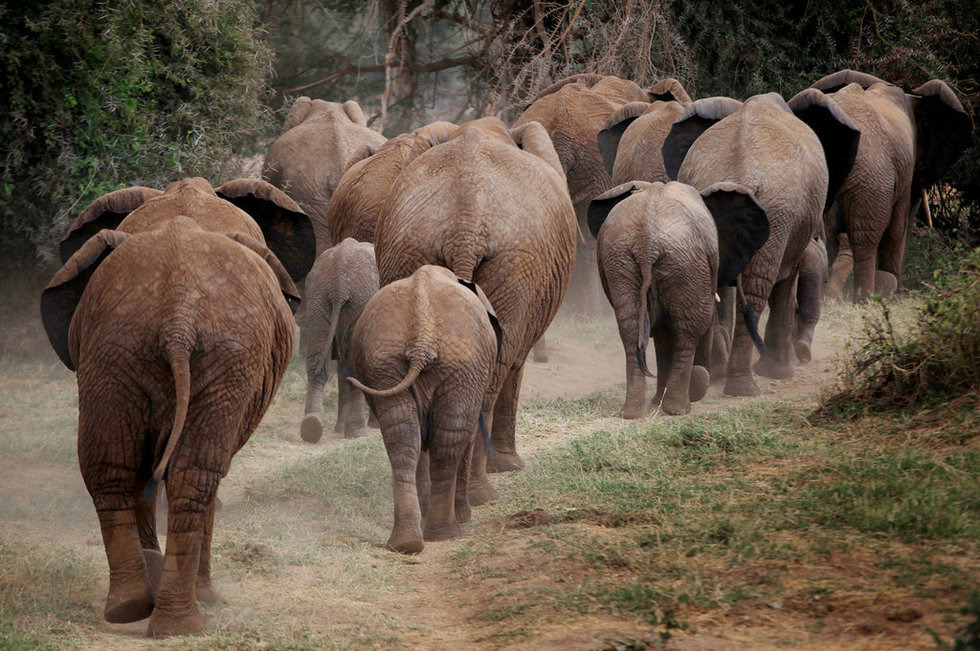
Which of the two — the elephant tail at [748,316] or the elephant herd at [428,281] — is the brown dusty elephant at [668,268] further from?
the elephant tail at [748,316]

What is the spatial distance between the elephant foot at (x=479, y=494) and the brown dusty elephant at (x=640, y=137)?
16.3ft

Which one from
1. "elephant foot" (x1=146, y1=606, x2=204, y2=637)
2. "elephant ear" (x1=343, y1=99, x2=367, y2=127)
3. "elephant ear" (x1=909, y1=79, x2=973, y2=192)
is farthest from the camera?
"elephant ear" (x1=909, y1=79, x2=973, y2=192)

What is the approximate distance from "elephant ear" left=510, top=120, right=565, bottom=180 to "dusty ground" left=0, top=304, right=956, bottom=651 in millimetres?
1864

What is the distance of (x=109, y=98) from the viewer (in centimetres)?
988

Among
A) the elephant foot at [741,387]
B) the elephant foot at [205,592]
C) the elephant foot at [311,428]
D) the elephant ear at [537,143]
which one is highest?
the elephant ear at [537,143]

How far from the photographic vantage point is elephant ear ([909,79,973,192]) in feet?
41.1

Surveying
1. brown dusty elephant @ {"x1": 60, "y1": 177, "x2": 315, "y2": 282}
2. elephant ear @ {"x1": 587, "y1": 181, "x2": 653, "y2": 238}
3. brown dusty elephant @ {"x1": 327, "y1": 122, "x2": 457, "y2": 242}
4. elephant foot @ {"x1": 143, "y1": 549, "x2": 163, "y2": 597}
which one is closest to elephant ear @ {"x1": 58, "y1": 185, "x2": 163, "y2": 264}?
brown dusty elephant @ {"x1": 60, "y1": 177, "x2": 315, "y2": 282}

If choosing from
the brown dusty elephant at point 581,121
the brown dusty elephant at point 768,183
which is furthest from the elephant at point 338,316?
the brown dusty elephant at point 581,121

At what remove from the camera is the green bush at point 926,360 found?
5977 mm

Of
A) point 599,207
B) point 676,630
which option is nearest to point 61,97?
point 599,207

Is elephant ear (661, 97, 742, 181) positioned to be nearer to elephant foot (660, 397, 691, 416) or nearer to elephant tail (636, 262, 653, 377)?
elephant tail (636, 262, 653, 377)

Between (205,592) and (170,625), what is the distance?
52 cm

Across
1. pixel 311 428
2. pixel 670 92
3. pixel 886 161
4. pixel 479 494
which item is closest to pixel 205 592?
pixel 479 494

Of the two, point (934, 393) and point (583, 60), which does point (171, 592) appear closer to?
point (934, 393)
